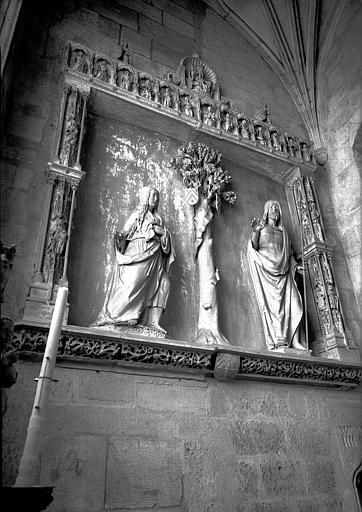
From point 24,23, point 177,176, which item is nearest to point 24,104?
point 24,23

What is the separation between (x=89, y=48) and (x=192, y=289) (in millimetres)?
3344

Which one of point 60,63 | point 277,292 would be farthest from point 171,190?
point 60,63

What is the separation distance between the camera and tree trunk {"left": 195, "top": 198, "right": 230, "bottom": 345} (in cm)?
433

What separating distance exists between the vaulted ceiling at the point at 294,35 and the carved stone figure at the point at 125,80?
2.94 metres

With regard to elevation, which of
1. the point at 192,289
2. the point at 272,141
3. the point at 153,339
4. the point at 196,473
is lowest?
the point at 196,473

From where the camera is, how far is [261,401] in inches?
164

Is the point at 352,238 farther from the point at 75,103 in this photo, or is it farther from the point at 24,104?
the point at 24,104

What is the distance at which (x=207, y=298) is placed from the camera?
15.1ft

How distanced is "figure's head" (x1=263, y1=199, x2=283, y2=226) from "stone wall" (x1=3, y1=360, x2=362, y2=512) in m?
2.19

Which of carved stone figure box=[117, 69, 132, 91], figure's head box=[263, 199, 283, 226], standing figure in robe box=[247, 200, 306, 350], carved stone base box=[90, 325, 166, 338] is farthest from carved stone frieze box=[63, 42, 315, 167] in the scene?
carved stone base box=[90, 325, 166, 338]

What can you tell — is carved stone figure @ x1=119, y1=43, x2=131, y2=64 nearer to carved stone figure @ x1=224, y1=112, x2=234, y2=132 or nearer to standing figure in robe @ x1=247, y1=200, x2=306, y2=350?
carved stone figure @ x1=224, y1=112, x2=234, y2=132

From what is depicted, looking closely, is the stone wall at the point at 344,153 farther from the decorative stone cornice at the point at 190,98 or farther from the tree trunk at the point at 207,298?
the tree trunk at the point at 207,298

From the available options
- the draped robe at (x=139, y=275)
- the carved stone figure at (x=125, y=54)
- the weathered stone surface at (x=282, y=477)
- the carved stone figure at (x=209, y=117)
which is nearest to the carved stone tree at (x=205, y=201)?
the carved stone figure at (x=209, y=117)

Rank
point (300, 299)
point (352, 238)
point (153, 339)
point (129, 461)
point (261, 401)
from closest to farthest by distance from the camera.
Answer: point (129, 461), point (153, 339), point (261, 401), point (300, 299), point (352, 238)
